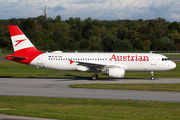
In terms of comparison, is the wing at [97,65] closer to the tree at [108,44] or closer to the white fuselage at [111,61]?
the white fuselage at [111,61]

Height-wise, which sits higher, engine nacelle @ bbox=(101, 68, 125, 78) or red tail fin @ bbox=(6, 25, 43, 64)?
red tail fin @ bbox=(6, 25, 43, 64)

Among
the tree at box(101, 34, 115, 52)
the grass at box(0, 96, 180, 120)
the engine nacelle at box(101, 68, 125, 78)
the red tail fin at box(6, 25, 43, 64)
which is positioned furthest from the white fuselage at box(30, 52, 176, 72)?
the tree at box(101, 34, 115, 52)

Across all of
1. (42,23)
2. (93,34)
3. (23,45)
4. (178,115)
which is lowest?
(178,115)

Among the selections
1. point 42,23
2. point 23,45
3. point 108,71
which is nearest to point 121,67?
point 108,71

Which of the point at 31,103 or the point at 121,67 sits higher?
the point at 121,67

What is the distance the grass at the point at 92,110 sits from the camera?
1244 centimetres

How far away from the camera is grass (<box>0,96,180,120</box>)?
12.4m

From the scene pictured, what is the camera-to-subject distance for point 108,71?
29297mm

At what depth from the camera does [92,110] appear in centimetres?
1405

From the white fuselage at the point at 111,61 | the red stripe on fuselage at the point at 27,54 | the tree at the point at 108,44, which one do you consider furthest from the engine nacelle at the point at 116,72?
the tree at the point at 108,44

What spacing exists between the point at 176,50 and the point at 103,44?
30.4m

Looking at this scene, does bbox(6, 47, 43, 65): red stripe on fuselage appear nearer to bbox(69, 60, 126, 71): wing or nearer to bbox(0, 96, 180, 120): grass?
bbox(69, 60, 126, 71): wing

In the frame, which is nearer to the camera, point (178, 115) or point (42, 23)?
point (178, 115)

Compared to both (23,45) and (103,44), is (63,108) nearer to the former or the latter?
(23,45)
